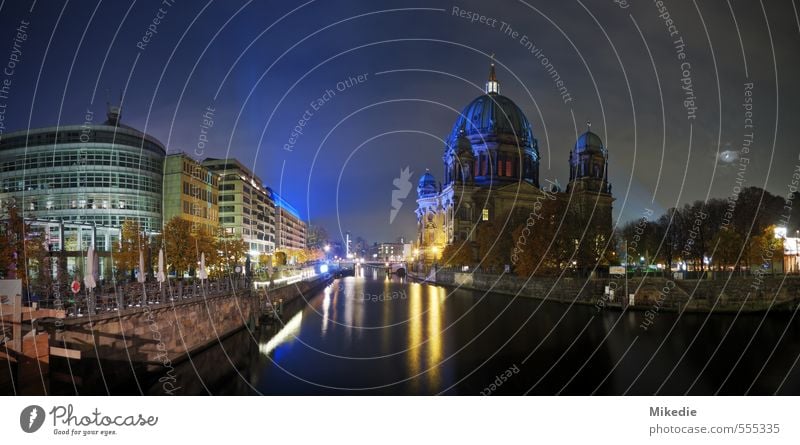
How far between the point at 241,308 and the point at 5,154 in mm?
40322

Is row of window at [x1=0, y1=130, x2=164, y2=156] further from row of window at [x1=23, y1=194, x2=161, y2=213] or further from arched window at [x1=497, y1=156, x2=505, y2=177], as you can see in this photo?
arched window at [x1=497, y1=156, x2=505, y2=177]

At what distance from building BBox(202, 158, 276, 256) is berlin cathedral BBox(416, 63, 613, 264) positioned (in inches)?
1527

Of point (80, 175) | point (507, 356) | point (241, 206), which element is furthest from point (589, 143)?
point (80, 175)

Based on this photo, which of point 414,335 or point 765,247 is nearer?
point 414,335

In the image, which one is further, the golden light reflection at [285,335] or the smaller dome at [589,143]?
the smaller dome at [589,143]

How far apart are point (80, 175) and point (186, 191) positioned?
38.7ft

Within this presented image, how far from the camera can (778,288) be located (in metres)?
52.7

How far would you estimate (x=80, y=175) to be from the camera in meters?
58.9

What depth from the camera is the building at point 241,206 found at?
90.2 meters

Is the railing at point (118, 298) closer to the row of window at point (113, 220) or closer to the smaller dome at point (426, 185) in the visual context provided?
the row of window at point (113, 220)

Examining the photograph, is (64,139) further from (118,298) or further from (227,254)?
(118,298)

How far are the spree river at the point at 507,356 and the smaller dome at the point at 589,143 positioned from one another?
69.4 m

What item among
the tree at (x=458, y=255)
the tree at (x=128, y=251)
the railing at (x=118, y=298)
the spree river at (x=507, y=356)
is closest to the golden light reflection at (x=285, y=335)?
the spree river at (x=507, y=356)

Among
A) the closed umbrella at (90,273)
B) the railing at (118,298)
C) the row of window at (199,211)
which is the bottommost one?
the railing at (118,298)
